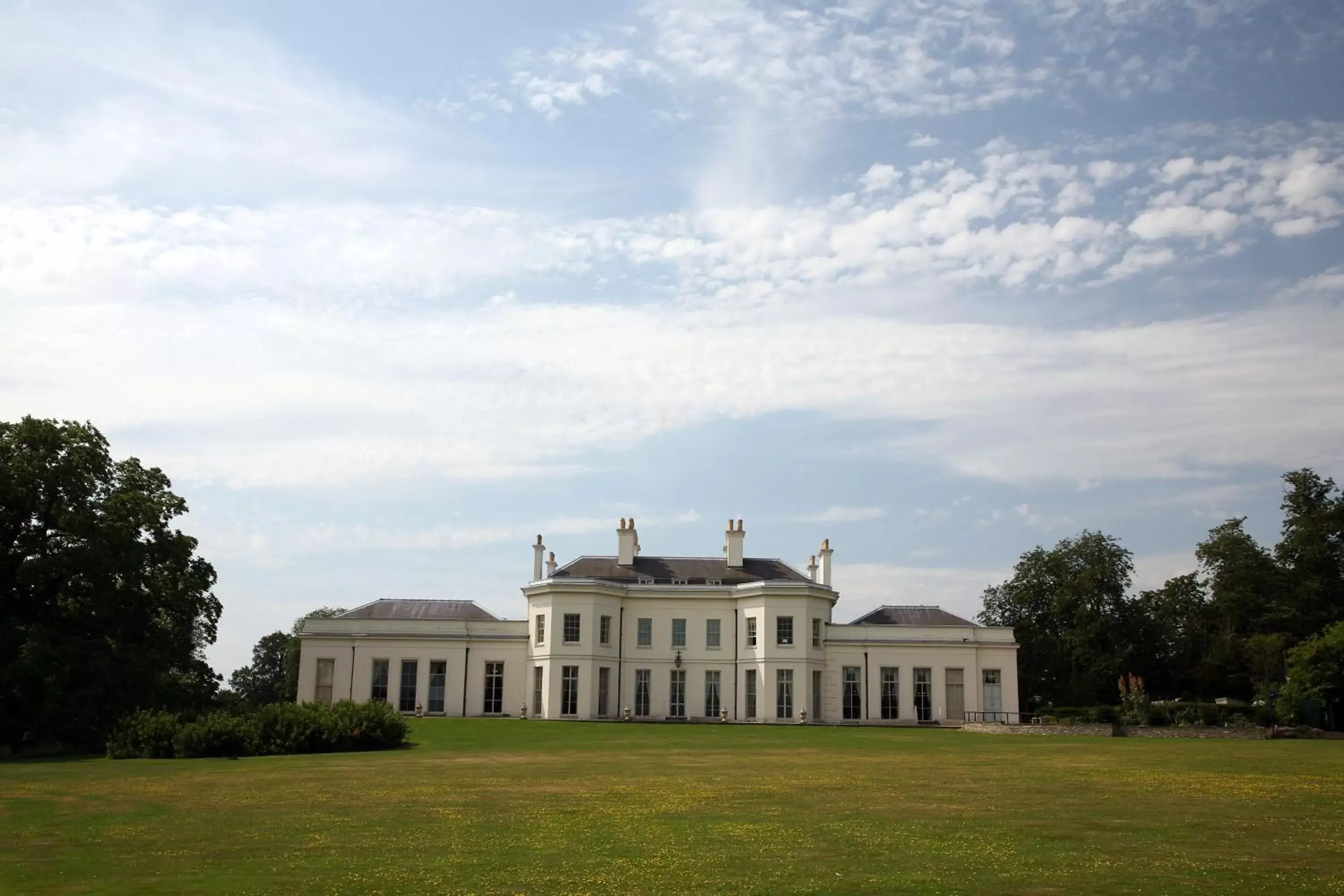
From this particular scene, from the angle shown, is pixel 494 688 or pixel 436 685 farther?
pixel 494 688

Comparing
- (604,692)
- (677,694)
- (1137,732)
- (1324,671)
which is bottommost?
(1137,732)

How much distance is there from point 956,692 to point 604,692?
1598cm

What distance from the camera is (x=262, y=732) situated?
2947 centimetres

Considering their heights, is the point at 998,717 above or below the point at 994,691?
below

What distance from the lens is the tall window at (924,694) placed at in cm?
5384

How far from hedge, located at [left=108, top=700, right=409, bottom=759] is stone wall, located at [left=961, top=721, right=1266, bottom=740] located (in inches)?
835

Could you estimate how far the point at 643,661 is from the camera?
180 feet

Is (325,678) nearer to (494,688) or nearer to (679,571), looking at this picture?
(494,688)

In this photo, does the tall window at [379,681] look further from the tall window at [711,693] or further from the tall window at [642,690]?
the tall window at [711,693]

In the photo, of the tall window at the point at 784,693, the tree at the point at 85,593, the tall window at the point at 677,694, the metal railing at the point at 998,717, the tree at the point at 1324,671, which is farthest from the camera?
the tall window at the point at 677,694

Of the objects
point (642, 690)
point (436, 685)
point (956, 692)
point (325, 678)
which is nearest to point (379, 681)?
point (325, 678)

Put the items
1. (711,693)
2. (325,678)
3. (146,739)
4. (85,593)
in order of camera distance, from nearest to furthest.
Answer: (146,739), (85,593), (325,678), (711,693)

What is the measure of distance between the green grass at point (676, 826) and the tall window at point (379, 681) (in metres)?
27.0

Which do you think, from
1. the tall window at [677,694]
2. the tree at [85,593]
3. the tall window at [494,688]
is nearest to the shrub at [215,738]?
the tree at [85,593]
